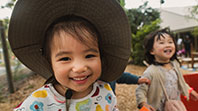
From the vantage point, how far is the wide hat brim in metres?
0.79

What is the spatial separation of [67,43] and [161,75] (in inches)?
59.7

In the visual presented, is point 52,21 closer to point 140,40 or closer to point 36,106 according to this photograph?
point 36,106

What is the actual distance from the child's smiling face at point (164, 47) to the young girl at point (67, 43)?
1.03 meters

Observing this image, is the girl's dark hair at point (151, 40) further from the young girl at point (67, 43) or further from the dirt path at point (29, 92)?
the dirt path at point (29, 92)

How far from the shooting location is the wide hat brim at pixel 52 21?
30.9 inches

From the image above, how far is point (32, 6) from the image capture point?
2.52 feet

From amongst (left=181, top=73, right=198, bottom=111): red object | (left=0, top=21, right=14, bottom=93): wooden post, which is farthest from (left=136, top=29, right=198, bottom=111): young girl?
(left=0, top=21, right=14, bottom=93): wooden post

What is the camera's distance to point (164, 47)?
1.78 m

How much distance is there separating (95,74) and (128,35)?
1.20ft

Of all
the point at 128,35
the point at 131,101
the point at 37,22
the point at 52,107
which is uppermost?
the point at 37,22

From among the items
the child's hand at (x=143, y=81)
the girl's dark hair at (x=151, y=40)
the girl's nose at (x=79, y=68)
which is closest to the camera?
the girl's nose at (x=79, y=68)

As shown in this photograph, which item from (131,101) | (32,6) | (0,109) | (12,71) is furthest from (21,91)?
(32,6)

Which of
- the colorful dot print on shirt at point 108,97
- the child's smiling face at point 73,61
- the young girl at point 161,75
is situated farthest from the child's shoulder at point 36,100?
the young girl at point 161,75

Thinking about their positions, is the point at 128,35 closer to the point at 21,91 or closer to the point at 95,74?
the point at 95,74
